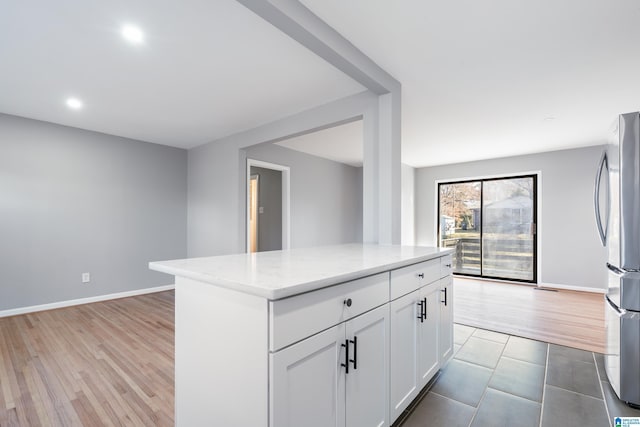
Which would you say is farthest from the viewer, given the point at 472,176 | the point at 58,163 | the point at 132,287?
the point at 472,176

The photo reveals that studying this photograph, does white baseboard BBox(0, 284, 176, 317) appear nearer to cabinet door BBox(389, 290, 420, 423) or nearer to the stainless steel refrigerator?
cabinet door BBox(389, 290, 420, 423)

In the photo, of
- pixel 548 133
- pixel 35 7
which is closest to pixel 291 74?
pixel 35 7

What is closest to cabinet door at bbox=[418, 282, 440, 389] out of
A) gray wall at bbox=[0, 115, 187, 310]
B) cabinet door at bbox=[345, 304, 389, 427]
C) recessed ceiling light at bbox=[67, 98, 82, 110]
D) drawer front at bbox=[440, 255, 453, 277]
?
drawer front at bbox=[440, 255, 453, 277]

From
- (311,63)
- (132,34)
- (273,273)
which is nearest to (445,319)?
(273,273)

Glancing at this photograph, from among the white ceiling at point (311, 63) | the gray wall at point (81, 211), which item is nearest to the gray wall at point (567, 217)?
the white ceiling at point (311, 63)

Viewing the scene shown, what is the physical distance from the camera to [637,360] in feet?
5.87

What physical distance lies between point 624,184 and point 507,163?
4.19 meters

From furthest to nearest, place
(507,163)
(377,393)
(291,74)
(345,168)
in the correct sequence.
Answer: (345,168)
(507,163)
(291,74)
(377,393)

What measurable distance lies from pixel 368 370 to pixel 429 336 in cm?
74

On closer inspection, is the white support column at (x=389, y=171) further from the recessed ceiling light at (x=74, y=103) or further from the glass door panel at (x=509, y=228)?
the glass door panel at (x=509, y=228)

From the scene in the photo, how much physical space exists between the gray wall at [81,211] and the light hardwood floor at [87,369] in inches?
24.4

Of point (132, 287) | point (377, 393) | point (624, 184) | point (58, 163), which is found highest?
point (58, 163)

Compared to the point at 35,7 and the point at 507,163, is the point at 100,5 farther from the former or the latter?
the point at 507,163

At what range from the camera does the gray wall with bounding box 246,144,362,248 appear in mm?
5201
